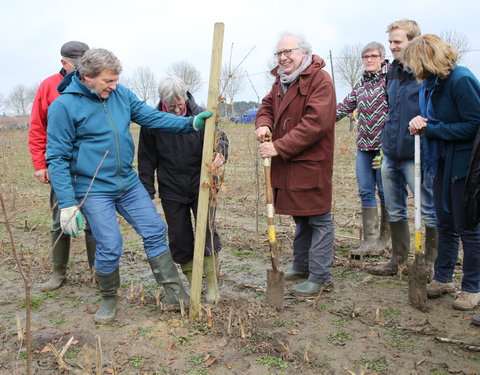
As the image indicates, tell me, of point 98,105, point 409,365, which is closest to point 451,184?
point 409,365

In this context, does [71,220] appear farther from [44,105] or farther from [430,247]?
[430,247]

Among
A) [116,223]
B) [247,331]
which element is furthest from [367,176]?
[116,223]

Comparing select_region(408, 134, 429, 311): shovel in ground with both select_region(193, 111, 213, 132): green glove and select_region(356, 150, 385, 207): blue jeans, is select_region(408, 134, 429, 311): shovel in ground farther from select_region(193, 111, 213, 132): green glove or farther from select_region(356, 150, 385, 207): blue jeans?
select_region(193, 111, 213, 132): green glove

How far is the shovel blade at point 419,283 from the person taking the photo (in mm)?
3422

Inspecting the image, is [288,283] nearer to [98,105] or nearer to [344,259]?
[344,259]

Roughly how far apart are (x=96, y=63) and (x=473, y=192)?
2591 millimetres

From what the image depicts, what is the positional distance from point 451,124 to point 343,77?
39.5 meters

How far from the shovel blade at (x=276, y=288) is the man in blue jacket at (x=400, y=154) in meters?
1.21

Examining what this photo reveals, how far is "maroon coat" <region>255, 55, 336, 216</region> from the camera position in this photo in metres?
3.50

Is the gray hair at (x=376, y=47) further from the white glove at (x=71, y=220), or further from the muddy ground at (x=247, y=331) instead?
the white glove at (x=71, y=220)

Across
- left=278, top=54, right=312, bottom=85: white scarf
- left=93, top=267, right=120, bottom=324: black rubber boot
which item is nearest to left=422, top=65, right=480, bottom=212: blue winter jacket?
left=278, top=54, right=312, bottom=85: white scarf

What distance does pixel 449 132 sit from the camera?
127 inches

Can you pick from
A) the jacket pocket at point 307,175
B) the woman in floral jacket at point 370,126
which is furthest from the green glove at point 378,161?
the jacket pocket at point 307,175

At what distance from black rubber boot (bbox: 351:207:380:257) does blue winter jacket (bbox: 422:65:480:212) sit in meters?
1.38
